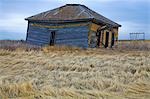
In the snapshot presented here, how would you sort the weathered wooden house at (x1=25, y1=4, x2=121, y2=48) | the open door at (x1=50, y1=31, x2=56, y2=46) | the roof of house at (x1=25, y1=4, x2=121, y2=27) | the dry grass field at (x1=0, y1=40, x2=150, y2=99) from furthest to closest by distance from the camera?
the open door at (x1=50, y1=31, x2=56, y2=46) < the roof of house at (x1=25, y1=4, x2=121, y2=27) < the weathered wooden house at (x1=25, y1=4, x2=121, y2=48) < the dry grass field at (x1=0, y1=40, x2=150, y2=99)

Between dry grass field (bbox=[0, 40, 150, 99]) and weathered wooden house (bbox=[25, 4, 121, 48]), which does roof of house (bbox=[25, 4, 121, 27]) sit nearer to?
weathered wooden house (bbox=[25, 4, 121, 48])

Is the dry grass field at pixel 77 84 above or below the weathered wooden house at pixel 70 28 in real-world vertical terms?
below

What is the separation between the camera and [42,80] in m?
8.98

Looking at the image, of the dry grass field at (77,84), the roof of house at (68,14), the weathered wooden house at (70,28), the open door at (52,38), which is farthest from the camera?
the open door at (52,38)

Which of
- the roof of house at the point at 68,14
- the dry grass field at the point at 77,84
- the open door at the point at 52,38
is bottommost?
the dry grass field at the point at 77,84

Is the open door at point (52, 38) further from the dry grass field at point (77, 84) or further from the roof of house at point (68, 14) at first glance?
the dry grass field at point (77, 84)

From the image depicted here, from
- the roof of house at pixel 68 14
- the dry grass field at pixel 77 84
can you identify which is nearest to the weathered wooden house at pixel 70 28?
the roof of house at pixel 68 14

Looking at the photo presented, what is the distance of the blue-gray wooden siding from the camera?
24978mm

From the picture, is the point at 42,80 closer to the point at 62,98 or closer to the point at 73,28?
the point at 62,98

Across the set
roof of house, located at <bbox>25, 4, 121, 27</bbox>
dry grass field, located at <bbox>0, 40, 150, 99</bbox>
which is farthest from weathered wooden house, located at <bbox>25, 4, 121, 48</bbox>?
dry grass field, located at <bbox>0, 40, 150, 99</bbox>

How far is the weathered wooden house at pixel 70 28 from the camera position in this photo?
81.8 ft

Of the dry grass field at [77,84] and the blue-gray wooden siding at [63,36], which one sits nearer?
the dry grass field at [77,84]

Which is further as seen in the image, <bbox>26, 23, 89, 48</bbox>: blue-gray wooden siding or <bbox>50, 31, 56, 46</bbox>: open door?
<bbox>50, 31, 56, 46</bbox>: open door

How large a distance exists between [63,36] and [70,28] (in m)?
1.01
